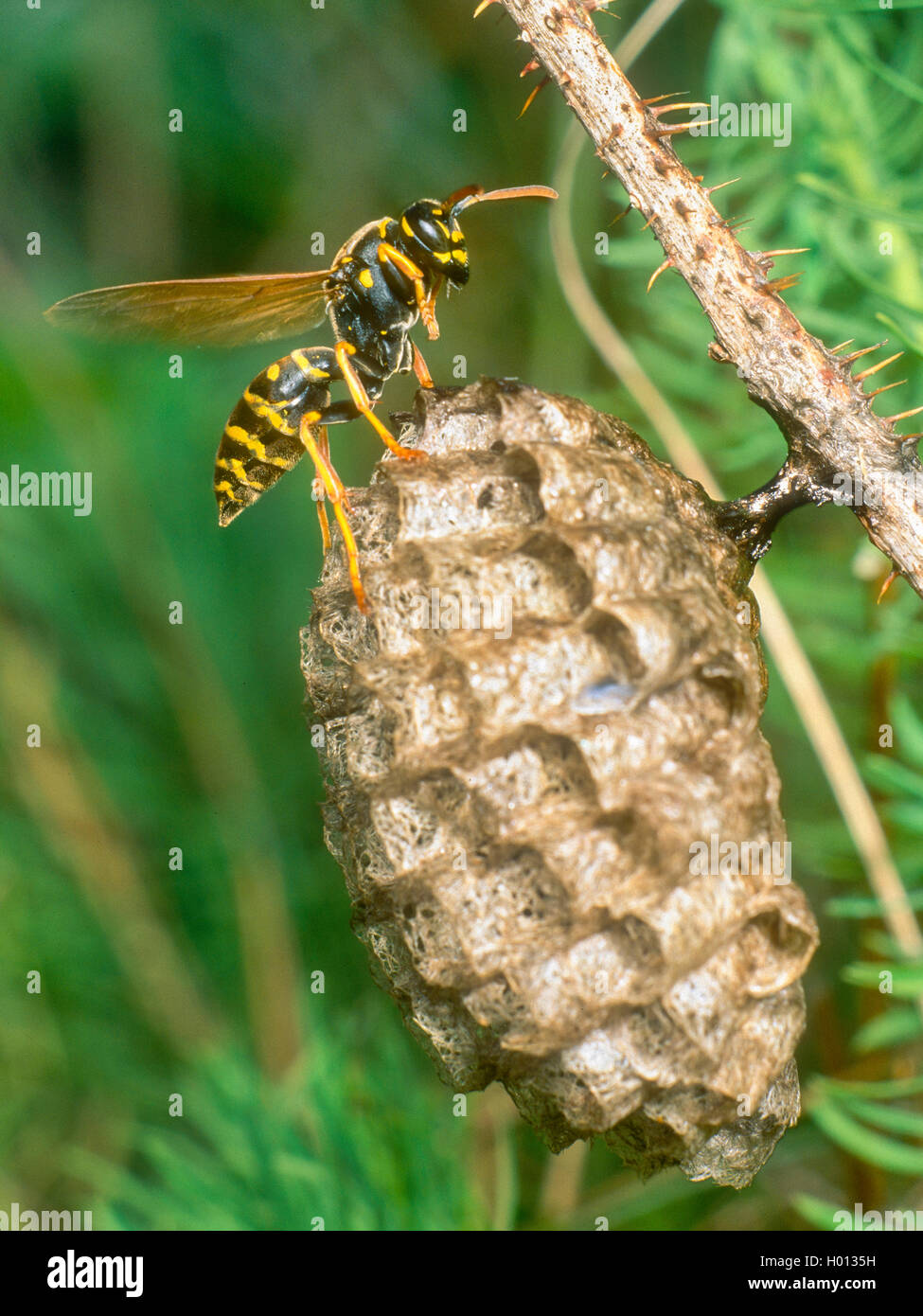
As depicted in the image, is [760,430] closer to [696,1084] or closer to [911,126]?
[911,126]

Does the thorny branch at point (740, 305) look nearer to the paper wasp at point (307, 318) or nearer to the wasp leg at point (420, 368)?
the paper wasp at point (307, 318)

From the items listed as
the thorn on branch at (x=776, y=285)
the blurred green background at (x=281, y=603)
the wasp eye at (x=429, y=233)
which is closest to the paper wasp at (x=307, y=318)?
the wasp eye at (x=429, y=233)

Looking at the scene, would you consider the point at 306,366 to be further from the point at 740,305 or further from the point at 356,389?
the point at 740,305

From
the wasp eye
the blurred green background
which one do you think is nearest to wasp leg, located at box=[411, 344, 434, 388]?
the wasp eye

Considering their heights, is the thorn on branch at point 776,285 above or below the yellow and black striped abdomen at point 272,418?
below

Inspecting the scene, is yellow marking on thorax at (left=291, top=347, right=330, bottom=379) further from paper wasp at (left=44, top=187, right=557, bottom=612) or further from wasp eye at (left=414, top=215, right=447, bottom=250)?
wasp eye at (left=414, top=215, right=447, bottom=250)

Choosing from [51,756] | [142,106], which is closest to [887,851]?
[51,756]
